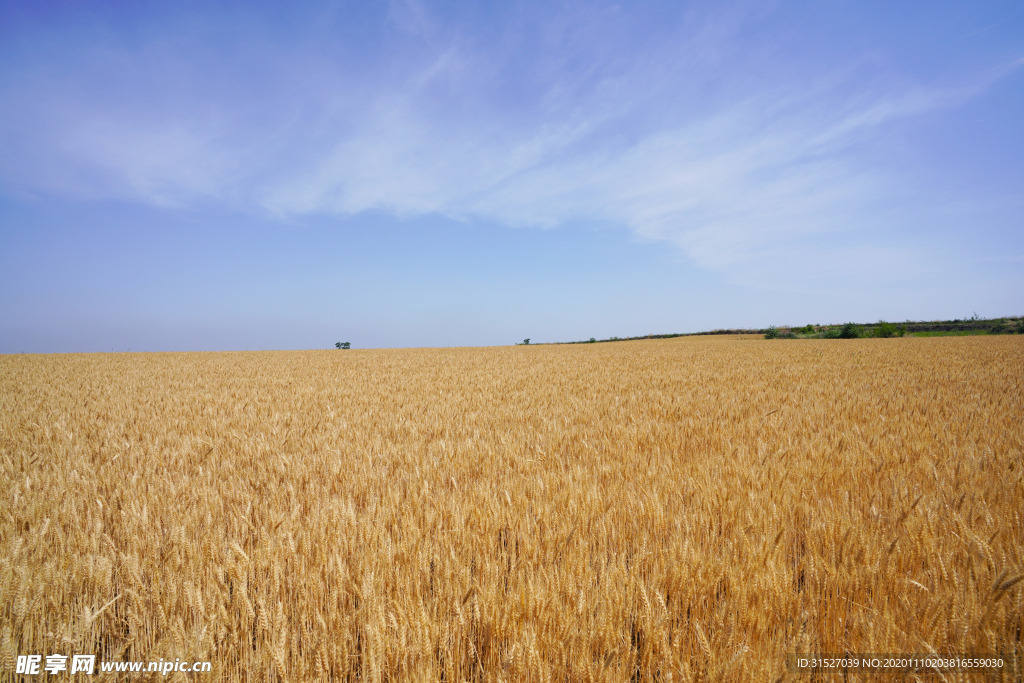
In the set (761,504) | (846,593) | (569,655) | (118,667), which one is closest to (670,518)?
(761,504)

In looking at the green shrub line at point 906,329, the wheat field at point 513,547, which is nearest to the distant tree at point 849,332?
the green shrub line at point 906,329

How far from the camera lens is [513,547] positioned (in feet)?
7.66

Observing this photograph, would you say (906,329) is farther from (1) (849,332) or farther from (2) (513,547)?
(2) (513,547)

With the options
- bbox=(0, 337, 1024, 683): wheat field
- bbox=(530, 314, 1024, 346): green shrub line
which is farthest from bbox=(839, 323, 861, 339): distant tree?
bbox=(0, 337, 1024, 683): wheat field

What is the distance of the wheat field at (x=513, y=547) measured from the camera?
5.19 feet

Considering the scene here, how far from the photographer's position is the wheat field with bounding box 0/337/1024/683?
158 cm

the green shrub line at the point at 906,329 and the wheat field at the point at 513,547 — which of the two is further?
the green shrub line at the point at 906,329

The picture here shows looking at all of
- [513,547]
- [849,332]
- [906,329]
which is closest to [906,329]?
[906,329]

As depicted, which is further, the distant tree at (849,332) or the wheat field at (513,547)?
the distant tree at (849,332)

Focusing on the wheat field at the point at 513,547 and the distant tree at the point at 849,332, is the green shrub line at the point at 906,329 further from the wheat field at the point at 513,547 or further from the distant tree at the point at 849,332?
the wheat field at the point at 513,547

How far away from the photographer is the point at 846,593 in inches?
76.0

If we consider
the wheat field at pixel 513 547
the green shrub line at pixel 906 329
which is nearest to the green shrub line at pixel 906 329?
the green shrub line at pixel 906 329

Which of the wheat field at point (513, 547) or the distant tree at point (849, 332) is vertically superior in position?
the distant tree at point (849, 332)

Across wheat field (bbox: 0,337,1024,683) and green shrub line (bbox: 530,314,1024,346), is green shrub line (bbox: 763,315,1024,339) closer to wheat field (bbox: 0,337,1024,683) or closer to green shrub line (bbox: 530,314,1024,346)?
green shrub line (bbox: 530,314,1024,346)
